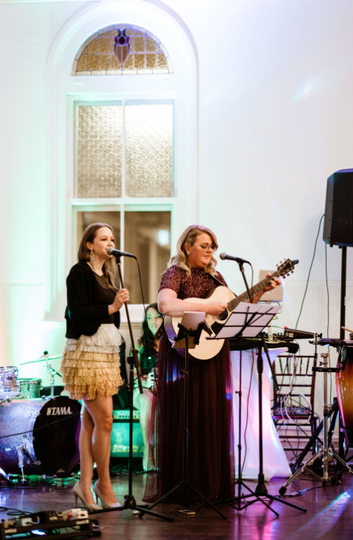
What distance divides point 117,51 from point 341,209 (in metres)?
2.95

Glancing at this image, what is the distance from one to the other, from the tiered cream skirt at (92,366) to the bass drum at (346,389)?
1.75 meters

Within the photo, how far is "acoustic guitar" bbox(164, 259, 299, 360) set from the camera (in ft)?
12.2

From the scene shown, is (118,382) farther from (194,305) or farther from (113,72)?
(113,72)

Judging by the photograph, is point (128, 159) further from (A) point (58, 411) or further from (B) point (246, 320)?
(B) point (246, 320)

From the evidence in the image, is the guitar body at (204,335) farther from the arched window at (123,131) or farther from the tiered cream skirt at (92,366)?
the arched window at (123,131)

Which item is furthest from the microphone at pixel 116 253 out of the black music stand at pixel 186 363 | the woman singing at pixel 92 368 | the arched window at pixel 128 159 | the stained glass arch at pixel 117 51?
the stained glass arch at pixel 117 51

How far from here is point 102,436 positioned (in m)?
3.61

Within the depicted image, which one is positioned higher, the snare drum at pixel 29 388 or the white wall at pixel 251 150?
the white wall at pixel 251 150

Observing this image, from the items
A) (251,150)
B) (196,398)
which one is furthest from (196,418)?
(251,150)

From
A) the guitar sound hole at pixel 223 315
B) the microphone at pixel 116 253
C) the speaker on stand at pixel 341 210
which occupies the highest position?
the speaker on stand at pixel 341 210

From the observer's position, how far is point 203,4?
20.0 feet

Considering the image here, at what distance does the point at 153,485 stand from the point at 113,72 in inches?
169

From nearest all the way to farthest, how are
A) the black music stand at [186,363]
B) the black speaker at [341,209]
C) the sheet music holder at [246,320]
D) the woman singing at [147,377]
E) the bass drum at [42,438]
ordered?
the sheet music holder at [246,320] → the black music stand at [186,363] → the bass drum at [42,438] → the woman singing at [147,377] → the black speaker at [341,209]

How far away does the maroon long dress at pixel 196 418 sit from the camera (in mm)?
3777
